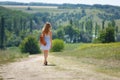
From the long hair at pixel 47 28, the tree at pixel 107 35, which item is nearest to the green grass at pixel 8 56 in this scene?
the long hair at pixel 47 28

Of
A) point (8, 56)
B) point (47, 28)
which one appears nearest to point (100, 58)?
point (47, 28)

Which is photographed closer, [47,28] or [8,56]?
[47,28]

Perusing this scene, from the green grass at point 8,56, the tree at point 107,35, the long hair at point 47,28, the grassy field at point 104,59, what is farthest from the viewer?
the tree at point 107,35

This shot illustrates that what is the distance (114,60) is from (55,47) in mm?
112095

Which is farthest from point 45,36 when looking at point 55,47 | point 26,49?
point 55,47

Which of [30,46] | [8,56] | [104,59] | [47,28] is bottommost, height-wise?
[30,46]

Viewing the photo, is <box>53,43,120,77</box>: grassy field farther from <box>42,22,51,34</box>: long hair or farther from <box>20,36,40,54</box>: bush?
<box>20,36,40,54</box>: bush

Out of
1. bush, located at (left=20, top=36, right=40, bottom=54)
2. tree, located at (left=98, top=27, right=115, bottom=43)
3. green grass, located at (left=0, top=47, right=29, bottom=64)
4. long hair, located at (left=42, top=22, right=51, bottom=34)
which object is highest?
long hair, located at (left=42, top=22, right=51, bottom=34)

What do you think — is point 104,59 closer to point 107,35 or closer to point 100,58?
point 100,58

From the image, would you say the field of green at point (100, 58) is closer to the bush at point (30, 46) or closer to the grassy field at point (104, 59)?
the grassy field at point (104, 59)

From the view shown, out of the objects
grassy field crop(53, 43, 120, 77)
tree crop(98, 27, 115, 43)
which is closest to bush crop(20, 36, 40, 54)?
tree crop(98, 27, 115, 43)

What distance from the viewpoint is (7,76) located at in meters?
15.2

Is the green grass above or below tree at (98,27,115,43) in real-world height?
above

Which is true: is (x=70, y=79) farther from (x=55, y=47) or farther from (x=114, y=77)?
(x=55, y=47)
